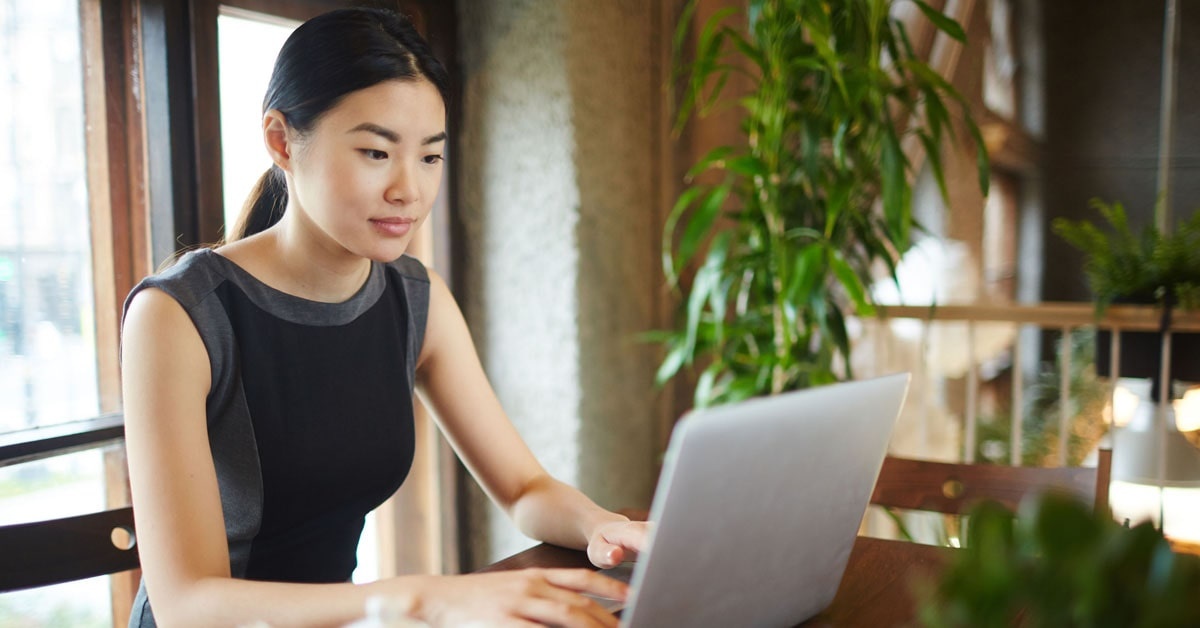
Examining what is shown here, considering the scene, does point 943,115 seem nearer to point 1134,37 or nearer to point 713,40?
point 713,40

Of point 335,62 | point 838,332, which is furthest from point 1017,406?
point 335,62

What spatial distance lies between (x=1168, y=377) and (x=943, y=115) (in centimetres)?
106

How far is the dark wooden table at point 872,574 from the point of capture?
3.15 ft

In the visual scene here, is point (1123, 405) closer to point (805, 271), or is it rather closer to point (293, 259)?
point (805, 271)

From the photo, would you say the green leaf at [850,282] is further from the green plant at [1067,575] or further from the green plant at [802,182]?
the green plant at [1067,575]

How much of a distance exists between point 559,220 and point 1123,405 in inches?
69.6

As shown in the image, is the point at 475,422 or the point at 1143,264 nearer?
the point at 475,422

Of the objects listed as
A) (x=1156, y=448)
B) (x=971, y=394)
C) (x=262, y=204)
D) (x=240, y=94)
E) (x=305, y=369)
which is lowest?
(x=1156, y=448)

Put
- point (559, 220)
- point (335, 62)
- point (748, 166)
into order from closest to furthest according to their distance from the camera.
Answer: point (335, 62)
point (748, 166)
point (559, 220)

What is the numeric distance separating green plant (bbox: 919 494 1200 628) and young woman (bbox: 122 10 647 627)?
30.1 inches

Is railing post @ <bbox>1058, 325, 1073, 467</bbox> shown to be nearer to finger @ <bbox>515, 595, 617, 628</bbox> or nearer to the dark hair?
the dark hair

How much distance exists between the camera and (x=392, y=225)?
124 centimetres

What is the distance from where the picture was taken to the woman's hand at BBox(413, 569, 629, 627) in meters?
0.84

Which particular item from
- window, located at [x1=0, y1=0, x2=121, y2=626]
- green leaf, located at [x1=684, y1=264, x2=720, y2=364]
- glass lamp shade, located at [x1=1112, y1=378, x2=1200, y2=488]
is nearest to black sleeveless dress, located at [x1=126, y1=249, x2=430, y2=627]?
window, located at [x1=0, y1=0, x2=121, y2=626]
